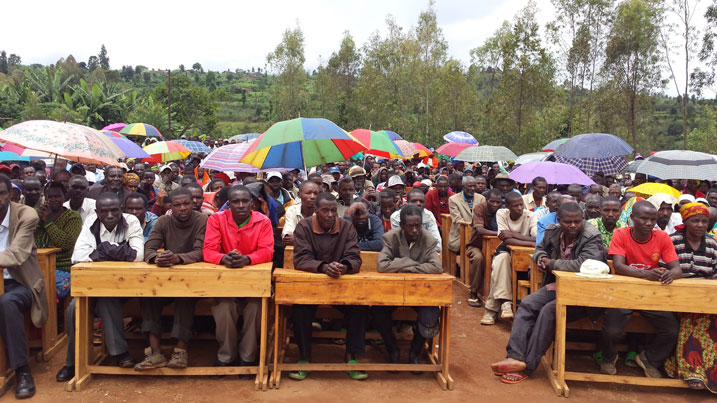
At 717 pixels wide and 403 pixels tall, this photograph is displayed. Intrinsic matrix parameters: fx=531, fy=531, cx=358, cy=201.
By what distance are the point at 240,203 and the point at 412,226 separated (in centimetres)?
169

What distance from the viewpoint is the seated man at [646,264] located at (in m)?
5.01

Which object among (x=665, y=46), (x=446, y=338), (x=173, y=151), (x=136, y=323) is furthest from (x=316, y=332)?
(x=665, y=46)

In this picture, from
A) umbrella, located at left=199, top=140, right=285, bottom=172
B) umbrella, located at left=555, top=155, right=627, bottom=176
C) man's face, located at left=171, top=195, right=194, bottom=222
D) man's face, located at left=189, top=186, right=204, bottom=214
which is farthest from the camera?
umbrella, located at left=555, top=155, right=627, bottom=176

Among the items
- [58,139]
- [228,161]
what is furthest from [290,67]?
[58,139]

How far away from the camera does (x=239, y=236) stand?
5.20 meters

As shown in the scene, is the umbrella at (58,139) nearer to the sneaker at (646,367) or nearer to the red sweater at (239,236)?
the red sweater at (239,236)

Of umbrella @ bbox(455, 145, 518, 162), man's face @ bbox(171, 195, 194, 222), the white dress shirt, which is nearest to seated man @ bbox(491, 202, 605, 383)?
man's face @ bbox(171, 195, 194, 222)

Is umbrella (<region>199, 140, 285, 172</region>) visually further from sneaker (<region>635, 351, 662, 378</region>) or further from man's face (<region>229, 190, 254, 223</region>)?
sneaker (<region>635, 351, 662, 378</region>)

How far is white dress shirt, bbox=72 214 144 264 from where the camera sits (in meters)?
5.17

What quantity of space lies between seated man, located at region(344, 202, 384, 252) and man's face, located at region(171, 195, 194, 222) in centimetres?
177

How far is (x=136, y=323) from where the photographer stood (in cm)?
590

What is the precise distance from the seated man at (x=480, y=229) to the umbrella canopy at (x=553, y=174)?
1.49 metres

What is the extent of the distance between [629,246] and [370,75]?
2759 cm

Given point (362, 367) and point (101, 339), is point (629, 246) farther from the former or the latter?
point (101, 339)
